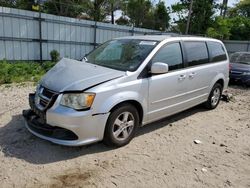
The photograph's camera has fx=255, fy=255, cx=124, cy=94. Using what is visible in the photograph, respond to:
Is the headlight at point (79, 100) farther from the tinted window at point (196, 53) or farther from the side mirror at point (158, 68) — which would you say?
the tinted window at point (196, 53)

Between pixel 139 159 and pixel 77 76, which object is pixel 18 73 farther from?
pixel 139 159

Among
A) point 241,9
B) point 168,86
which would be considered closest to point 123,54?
point 168,86

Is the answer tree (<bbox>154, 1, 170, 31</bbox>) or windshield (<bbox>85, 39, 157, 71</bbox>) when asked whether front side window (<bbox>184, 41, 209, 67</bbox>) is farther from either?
tree (<bbox>154, 1, 170, 31</bbox>)

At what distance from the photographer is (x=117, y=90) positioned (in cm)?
367

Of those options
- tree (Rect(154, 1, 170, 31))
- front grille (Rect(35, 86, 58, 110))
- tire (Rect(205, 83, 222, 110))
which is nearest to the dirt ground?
front grille (Rect(35, 86, 58, 110))

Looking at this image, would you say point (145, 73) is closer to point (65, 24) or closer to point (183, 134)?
point (183, 134)

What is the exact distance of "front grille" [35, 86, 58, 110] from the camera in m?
3.54

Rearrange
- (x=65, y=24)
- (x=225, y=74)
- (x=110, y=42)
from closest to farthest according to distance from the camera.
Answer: (x=110, y=42)
(x=225, y=74)
(x=65, y=24)

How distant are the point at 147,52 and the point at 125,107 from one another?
1.05m

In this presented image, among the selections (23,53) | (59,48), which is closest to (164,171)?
(23,53)

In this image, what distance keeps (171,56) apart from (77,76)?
5.93 feet

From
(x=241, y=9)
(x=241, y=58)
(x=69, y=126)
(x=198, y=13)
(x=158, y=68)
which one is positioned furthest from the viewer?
(x=241, y=9)

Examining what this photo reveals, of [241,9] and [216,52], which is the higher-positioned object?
[241,9]

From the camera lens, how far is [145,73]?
13.4 feet
